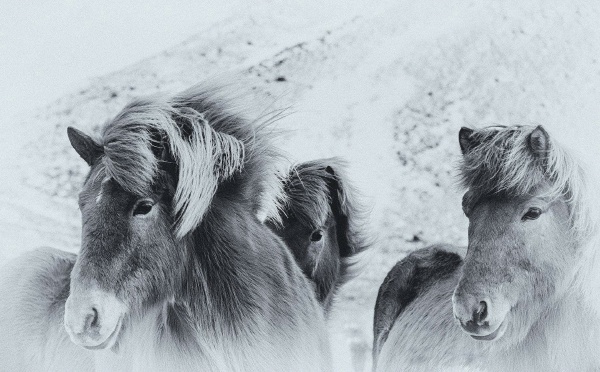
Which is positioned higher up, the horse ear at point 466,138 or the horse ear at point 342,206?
the horse ear at point 466,138

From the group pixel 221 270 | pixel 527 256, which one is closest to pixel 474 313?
pixel 527 256

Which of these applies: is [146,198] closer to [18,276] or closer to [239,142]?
[239,142]

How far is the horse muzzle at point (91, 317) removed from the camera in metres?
0.92

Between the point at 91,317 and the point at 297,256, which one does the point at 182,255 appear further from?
the point at 297,256

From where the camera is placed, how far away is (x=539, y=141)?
3.67 ft

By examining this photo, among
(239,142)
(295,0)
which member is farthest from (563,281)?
(295,0)

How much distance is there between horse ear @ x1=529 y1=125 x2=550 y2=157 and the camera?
1.12 meters

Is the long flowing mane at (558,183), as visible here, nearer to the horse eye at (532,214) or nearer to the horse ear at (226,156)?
the horse eye at (532,214)

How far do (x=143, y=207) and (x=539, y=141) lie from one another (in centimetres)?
66

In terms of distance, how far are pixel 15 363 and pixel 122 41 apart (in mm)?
764

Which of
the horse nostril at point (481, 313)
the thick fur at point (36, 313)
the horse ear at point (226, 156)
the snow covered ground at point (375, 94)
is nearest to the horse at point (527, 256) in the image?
the horse nostril at point (481, 313)

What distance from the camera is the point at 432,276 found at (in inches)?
61.2

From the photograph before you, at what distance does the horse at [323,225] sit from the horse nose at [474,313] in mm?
414

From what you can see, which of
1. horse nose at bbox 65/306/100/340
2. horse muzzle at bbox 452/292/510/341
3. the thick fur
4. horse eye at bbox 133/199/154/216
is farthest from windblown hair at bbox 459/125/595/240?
the thick fur
